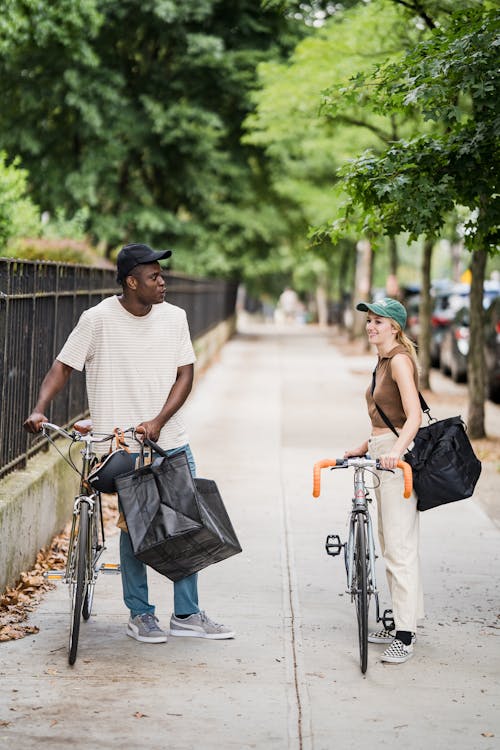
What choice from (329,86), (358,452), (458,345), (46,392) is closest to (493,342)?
(458,345)

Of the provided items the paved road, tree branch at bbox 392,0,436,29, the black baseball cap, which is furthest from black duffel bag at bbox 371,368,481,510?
tree branch at bbox 392,0,436,29

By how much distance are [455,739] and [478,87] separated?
14.0 feet

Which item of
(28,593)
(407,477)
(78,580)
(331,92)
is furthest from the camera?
(331,92)

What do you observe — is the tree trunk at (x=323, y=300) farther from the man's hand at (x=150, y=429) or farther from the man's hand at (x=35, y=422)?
the man's hand at (x=35, y=422)

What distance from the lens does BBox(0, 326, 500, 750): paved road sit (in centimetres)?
501

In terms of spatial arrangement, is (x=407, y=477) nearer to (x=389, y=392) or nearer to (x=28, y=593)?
(x=389, y=392)

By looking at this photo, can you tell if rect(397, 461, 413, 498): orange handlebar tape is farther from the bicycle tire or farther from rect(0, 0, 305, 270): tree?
rect(0, 0, 305, 270): tree

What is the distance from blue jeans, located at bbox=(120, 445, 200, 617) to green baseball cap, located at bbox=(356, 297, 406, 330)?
1.12 meters

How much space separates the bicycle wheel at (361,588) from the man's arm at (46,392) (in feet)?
5.13

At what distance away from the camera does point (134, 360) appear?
6273 millimetres

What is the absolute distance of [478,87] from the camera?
7805 mm

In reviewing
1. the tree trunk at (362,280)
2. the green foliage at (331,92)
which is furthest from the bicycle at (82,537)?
the tree trunk at (362,280)

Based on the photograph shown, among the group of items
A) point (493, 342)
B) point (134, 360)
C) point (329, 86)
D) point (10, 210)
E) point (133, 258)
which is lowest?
point (493, 342)

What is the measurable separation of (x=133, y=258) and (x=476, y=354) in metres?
9.59
